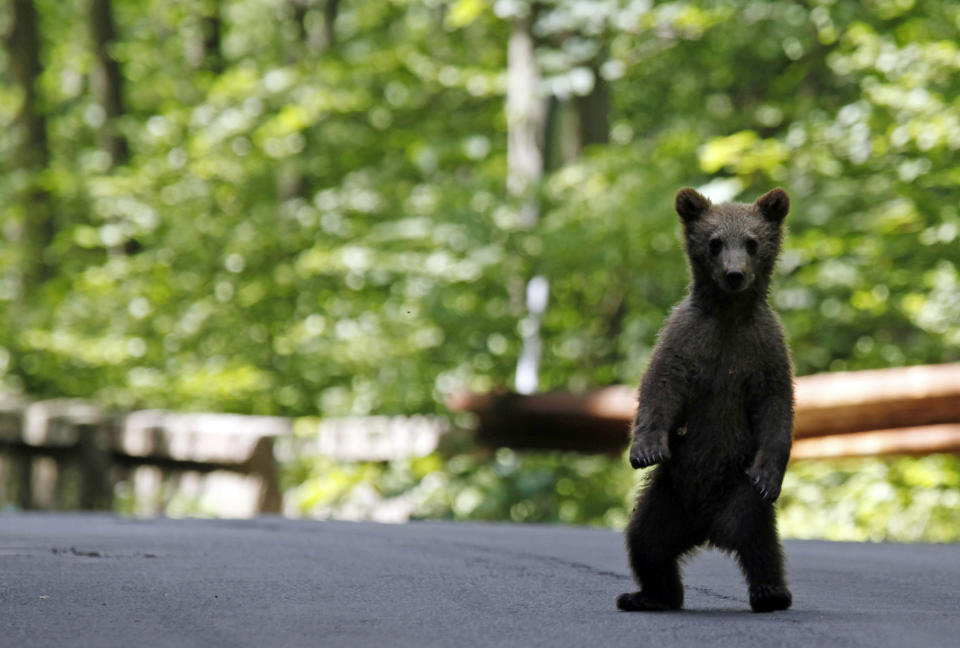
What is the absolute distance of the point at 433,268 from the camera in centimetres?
1233

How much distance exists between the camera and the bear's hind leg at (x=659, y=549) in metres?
4.19

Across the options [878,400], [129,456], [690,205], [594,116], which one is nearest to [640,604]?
[690,205]

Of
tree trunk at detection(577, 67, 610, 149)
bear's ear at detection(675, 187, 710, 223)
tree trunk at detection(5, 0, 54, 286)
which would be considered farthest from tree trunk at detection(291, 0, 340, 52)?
bear's ear at detection(675, 187, 710, 223)

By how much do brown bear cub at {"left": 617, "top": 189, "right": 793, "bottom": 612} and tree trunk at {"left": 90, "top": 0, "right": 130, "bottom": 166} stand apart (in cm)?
1861

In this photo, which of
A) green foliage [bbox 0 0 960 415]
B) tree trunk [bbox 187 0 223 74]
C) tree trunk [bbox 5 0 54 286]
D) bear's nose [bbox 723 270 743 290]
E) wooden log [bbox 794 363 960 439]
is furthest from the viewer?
tree trunk [bbox 5 0 54 286]

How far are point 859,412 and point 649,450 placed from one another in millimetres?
5527

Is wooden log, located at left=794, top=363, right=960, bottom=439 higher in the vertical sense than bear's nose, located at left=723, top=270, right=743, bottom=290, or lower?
lower

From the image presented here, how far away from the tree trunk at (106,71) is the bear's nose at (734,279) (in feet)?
61.3

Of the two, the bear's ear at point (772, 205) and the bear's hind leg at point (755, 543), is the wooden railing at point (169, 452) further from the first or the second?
the bear's hind leg at point (755, 543)

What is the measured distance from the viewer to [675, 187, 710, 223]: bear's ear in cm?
437

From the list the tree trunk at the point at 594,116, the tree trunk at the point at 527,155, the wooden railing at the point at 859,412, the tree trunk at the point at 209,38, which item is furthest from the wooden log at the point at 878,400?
the tree trunk at the point at 209,38

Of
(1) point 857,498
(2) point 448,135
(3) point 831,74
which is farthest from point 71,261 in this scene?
(1) point 857,498

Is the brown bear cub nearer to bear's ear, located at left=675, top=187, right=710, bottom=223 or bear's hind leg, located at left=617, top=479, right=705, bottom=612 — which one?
bear's hind leg, located at left=617, top=479, right=705, bottom=612

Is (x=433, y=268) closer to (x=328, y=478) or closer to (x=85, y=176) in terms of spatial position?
(x=328, y=478)
